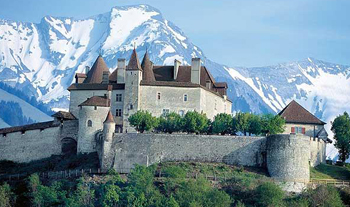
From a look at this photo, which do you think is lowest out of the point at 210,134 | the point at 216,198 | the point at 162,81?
the point at 216,198

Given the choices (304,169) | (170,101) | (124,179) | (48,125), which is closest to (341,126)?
(304,169)

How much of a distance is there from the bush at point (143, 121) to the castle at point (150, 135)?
132cm

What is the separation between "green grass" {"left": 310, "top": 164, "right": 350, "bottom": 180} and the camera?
9027 cm

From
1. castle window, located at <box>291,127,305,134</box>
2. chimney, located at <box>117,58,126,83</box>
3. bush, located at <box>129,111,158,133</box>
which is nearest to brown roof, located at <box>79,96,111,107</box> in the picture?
bush, located at <box>129,111,158,133</box>

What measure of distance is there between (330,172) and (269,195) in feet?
45.3

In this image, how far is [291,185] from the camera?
283 ft

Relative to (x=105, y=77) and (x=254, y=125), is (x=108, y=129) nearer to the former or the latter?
(x=105, y=77)

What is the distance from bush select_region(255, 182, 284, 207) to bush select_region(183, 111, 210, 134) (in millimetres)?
15475

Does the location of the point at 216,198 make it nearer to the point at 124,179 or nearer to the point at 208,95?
the point at 124,179

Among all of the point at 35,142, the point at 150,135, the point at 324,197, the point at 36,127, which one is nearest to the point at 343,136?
the point at 324,197

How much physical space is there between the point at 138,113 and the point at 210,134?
9393 mm

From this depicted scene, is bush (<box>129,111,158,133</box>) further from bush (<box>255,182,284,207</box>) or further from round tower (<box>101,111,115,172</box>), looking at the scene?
bush (<box>255,182,284,207</box>)

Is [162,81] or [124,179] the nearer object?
[124,179]

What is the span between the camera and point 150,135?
300ft
